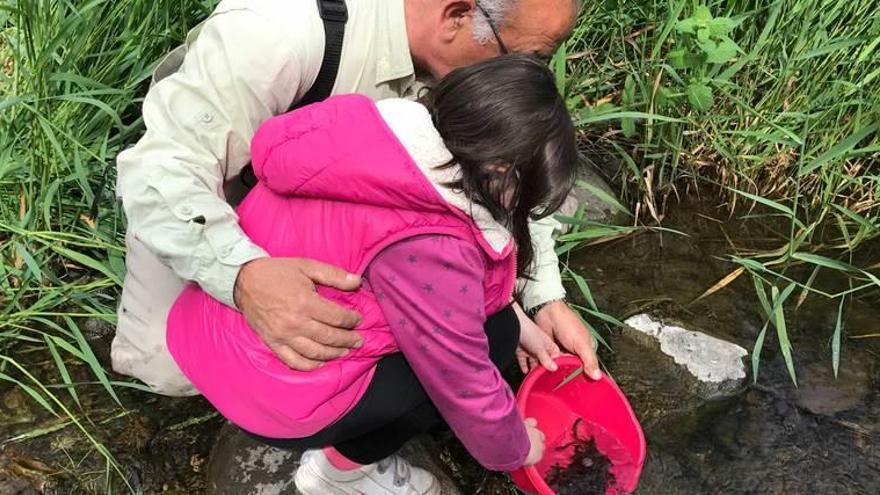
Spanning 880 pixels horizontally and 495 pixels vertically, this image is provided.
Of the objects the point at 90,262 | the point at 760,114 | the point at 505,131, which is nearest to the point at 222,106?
the point at 505,131

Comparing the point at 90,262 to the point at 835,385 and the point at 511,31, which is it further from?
the point at 835,385

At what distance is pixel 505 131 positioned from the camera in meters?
1.32

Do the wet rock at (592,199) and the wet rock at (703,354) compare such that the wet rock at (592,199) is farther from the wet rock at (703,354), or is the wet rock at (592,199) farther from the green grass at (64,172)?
the green grass at (64,172)

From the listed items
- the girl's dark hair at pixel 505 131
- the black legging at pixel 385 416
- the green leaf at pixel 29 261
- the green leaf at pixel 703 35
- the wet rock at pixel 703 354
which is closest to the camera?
the girl's dark hair at pixel 505 131

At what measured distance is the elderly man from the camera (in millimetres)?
1469

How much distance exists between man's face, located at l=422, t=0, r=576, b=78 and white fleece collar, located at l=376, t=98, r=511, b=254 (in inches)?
13.2

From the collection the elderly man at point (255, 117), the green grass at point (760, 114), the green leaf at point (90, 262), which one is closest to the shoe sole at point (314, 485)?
the elderly man at point (255, 117)

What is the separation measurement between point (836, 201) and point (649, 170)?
610 millimetres

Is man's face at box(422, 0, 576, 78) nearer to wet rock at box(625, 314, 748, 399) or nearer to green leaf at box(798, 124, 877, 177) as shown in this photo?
wet rock at box(625, 314, 748, 399)

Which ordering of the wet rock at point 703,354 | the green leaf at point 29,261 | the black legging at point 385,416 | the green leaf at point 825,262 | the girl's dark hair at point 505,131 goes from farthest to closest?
1. the green leaf at point 825,262
2. the wet rock at point 703,354
3. the green leaf at point 29,261
4. the black legging at point 385,416
5. the girl's dark hair at point 505,131

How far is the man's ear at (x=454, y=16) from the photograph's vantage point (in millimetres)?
1607

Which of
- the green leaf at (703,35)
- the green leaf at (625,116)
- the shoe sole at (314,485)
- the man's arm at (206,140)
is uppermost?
the man's arm at (206,140)

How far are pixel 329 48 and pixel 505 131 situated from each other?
54cm

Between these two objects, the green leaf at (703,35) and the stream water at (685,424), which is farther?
the green leaf at (703,35)
